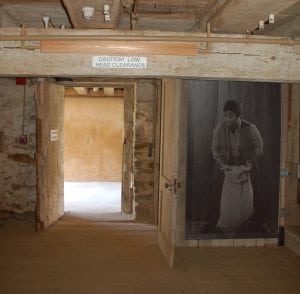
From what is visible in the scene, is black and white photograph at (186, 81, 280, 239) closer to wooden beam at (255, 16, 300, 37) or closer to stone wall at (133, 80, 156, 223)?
wooden beam at (255, 16, 300, 37)

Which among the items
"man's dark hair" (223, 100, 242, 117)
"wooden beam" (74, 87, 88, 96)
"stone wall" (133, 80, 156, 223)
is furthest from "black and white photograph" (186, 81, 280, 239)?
"wooden beam" (74, 87, 88, 96)

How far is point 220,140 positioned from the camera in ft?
17.2

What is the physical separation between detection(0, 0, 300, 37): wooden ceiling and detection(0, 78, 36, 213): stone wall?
1414 millimetres

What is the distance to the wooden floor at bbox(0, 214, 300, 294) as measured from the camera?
12.9ft

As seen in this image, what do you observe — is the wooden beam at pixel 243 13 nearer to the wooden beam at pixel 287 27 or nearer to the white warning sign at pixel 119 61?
the wooden beam at pixel 287 27

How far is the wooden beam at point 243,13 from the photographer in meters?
3.18

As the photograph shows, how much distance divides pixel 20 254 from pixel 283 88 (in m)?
3.63

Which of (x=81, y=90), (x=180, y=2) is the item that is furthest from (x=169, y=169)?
(x=81, y=90)

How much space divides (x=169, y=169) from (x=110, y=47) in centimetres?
167

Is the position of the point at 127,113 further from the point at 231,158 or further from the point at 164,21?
the point at 164,21

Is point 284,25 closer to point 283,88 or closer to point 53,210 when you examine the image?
point 283,88

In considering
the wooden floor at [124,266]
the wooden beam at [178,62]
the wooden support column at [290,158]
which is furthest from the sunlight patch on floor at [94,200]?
the wooden beam at [178,62]

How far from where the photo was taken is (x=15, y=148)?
6039 millimetres

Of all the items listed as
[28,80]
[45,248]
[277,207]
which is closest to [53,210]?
[45,248]
